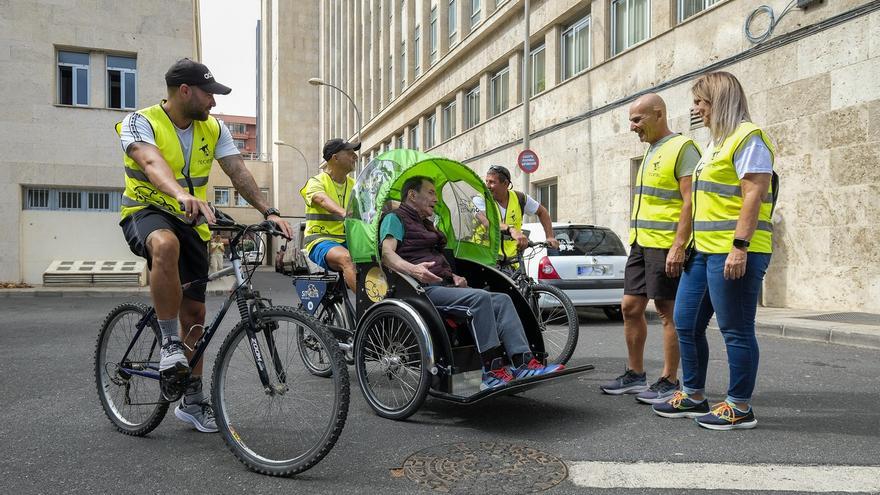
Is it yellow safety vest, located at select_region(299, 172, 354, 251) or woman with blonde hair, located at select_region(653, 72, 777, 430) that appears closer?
woman with blonde hair, located at select_region(653, 72, 777, 430)

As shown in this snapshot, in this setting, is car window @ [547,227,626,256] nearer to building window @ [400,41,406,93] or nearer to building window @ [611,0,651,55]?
building window @ [611,0,651,55]

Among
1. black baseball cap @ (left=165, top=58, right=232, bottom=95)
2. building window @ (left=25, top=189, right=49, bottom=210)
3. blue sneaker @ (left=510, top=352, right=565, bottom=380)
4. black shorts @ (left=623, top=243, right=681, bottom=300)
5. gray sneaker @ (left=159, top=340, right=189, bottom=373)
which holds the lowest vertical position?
blue sneaker @ (left=510, top=352, right=565, bottom=380)

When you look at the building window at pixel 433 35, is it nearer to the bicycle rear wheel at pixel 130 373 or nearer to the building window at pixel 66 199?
the building window at pixel 66 199

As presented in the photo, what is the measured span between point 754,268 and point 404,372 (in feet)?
6.89

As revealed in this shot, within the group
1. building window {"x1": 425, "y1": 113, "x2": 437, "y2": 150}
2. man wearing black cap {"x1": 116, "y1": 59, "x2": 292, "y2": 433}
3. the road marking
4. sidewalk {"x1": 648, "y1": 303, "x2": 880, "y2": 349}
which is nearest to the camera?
the road marking

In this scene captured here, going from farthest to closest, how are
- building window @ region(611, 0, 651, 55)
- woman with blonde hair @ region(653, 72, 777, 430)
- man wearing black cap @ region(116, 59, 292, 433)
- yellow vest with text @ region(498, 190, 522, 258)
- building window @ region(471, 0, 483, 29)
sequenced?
building window @ region(471, 0, 483, 29) → building window @ region(611, 0, 651, 55) → yellow vest with text @ region(498, 190, 522, 258) → woman with blonde hair @ region(653, 72, 777, 430) → man wearing black cap @ region(116, 59, 292, 433)

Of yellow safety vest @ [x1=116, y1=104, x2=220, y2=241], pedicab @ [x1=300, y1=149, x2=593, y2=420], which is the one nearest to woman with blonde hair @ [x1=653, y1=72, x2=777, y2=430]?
pedicab @ [x1=300, y1=149, x2=593, y2=420]

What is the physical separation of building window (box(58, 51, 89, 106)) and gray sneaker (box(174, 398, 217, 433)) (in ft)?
59.5

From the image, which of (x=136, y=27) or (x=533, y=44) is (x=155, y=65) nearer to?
(x=136, y=27)

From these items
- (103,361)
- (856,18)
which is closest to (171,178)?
(103,361)

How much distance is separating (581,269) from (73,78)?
54.4 feet

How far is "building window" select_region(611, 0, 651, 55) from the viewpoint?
Answer: 51.8ft

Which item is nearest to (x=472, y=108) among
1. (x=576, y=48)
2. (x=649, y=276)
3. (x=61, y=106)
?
(x=576, y=48)

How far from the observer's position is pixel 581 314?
10.9m
